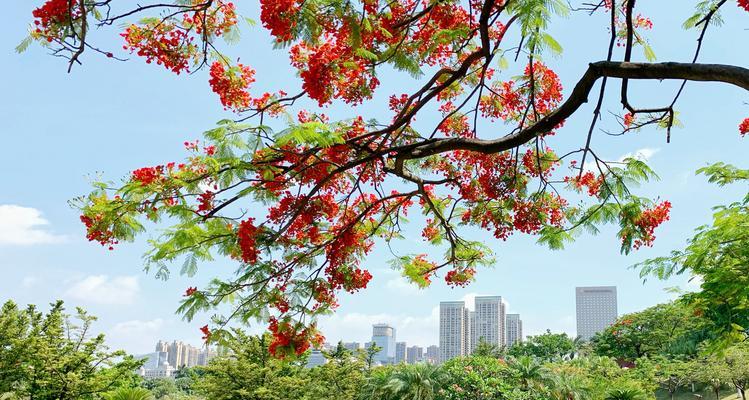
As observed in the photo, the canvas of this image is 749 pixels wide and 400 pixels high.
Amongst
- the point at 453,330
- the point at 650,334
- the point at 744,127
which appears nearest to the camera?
the point at 744,127

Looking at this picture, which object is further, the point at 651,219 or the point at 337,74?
the point at 651,219

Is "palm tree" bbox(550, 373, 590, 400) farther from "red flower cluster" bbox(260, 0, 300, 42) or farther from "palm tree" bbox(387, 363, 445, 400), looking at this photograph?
"red flower cluster" bbox(260, 0, 300, 42)

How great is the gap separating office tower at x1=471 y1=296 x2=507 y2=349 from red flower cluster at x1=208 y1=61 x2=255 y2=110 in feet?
371

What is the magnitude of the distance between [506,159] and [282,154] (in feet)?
7.83

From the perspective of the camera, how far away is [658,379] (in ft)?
100

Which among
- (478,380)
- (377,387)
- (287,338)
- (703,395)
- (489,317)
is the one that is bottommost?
(703,395)

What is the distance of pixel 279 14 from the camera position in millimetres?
4070

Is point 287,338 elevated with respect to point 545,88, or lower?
lower

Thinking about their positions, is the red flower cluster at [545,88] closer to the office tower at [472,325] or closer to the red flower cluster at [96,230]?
the red flower cluster at [96,230]

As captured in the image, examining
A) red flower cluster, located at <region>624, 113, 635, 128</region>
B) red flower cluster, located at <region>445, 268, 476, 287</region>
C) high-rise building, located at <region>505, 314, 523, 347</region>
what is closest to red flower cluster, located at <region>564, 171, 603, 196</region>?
red flower cluster, located at <region>624, 113, 635, 128</region>

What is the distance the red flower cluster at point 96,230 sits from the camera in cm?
469

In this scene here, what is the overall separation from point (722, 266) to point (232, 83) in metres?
7.23

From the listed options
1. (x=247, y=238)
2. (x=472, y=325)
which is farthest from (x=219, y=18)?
(x=472, y=325)

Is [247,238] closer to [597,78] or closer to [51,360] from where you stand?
[597,78]
